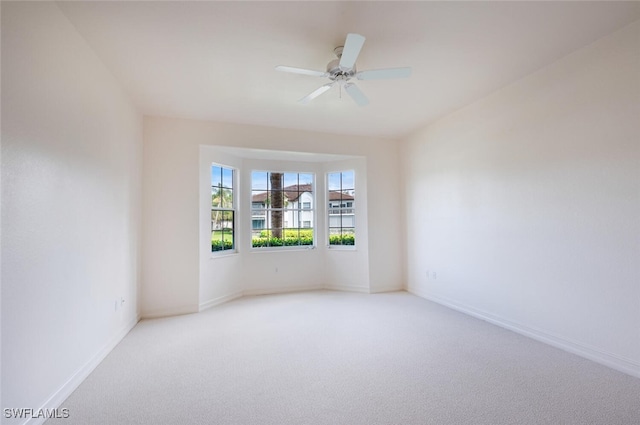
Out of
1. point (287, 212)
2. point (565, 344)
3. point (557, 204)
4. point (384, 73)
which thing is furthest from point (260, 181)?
point (565, 344)

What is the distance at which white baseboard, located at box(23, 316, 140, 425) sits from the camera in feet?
6.25

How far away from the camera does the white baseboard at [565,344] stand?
2379 mm

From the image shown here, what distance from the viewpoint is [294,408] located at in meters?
1.98

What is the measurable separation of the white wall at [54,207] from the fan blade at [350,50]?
1967 mm

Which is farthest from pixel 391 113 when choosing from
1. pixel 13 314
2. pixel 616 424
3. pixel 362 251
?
pixel 13 314

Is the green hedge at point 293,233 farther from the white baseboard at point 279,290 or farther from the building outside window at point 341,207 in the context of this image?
the white baseboard at point 279,290

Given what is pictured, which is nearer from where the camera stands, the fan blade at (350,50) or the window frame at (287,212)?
the fan blade at (350,50)

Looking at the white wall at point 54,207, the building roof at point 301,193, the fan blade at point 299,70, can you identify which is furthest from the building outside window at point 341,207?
the white wall at point 54,207

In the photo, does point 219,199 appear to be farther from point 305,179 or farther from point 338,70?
point 338,70

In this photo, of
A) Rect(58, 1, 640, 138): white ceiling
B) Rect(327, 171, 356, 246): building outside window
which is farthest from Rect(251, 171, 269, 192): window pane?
Rect(58, 1, 640, 138): white ceiling

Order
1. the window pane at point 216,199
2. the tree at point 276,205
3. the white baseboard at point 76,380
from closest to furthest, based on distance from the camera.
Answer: the white baseboard at point 76,380 → the window pane at point 216,199 → the tree at point 276,205

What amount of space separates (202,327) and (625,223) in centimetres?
428

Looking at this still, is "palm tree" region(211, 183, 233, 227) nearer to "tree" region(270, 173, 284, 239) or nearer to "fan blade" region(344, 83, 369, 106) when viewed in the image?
"tree" region(270, 173, 284, 239)

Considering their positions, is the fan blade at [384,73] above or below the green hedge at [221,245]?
above
